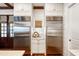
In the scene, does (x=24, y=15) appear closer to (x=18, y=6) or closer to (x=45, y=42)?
(x=18, y=6)

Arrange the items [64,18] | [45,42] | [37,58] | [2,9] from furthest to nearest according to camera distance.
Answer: [2,9] < [45,42] < [64,18] < [37,58]

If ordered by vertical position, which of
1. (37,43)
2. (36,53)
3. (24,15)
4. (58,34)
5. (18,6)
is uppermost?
(18,6)

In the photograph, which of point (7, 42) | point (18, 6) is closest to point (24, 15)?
point (18, 6)

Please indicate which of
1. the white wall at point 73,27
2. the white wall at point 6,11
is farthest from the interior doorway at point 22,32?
the white wall at point 73,27

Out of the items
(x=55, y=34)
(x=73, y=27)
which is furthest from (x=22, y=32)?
(x=73, y=27)

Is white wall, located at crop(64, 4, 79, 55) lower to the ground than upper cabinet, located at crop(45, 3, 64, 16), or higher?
lower

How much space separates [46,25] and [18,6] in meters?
1.40

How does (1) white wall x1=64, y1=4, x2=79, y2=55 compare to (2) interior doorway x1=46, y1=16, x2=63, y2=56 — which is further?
(2) interior doorway x1=46, y1=16, x2=63, y2=56

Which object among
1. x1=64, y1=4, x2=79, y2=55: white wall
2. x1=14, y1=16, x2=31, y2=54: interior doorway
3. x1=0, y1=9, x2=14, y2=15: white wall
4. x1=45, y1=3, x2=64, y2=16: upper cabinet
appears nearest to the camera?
x1=64, y1=4, x2=79, y2=55: white wall

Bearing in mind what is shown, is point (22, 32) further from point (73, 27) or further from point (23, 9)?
point (73, 27)

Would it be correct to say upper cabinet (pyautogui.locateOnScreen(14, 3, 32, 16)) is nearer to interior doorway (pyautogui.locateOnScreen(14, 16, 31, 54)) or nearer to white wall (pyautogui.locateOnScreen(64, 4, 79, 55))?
interior doorway (pyautogui.locateOnScreen(14, 16, 31, 54))

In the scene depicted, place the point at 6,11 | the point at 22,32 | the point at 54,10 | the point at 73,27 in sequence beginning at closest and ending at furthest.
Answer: the point at 73,27 → the point at 54,10 → the point at 22,32 → the point at 6,11

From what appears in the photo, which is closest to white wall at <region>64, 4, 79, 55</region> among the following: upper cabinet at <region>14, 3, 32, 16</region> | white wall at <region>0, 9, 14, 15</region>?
upper cabinet at <region>14, 3, 32, 16</region>

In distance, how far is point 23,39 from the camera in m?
6.16
